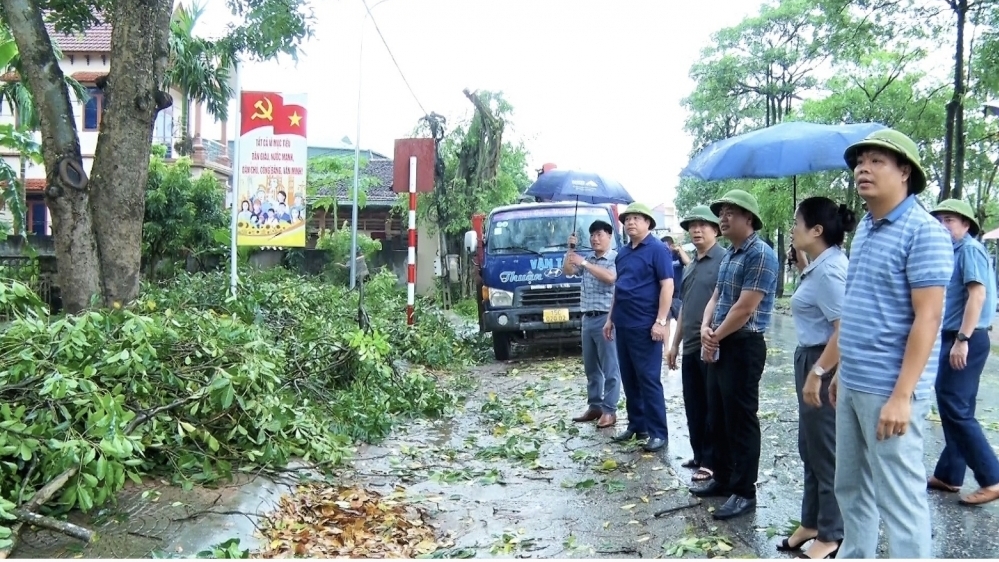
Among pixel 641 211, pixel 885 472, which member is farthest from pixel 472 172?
pixel 885 472

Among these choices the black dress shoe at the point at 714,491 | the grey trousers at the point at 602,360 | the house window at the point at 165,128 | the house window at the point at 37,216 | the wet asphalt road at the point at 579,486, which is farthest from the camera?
the house window at the point at 37,216

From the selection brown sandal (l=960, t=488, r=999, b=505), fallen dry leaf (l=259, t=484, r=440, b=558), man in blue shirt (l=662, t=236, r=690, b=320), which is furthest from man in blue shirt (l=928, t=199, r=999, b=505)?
man in blue shirt (l=662, t=236, r=690, b=320)

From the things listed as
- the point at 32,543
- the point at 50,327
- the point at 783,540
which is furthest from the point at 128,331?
the point at 783,540

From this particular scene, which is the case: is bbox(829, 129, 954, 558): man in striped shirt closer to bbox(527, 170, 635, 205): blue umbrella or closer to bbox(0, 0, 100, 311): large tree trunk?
bbox(0, 0, 100, 311): large tree trunk

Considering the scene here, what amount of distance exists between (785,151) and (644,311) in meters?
1.55

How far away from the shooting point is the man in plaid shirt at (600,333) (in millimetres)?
6973

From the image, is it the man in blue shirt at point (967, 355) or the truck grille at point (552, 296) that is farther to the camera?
the truck grille at point (552, 296)

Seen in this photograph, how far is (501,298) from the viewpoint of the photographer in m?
11.1

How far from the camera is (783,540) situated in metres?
4.03

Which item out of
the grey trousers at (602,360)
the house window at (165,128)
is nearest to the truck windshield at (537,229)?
the grey trousers at (602,360)

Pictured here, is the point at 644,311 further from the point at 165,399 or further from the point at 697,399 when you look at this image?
the point at 165,399

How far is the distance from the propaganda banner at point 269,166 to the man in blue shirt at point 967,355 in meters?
7.08

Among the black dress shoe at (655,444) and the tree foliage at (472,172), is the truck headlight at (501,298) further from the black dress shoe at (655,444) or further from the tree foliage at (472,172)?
the tree foliage at (472,172)

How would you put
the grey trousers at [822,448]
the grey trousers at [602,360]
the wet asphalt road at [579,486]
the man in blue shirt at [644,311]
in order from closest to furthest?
the grey trousers at [822,448] → the wet asphalt road at [579,486] → the man in blue shirt at [644,311] → the grey trousers at [602,360]
